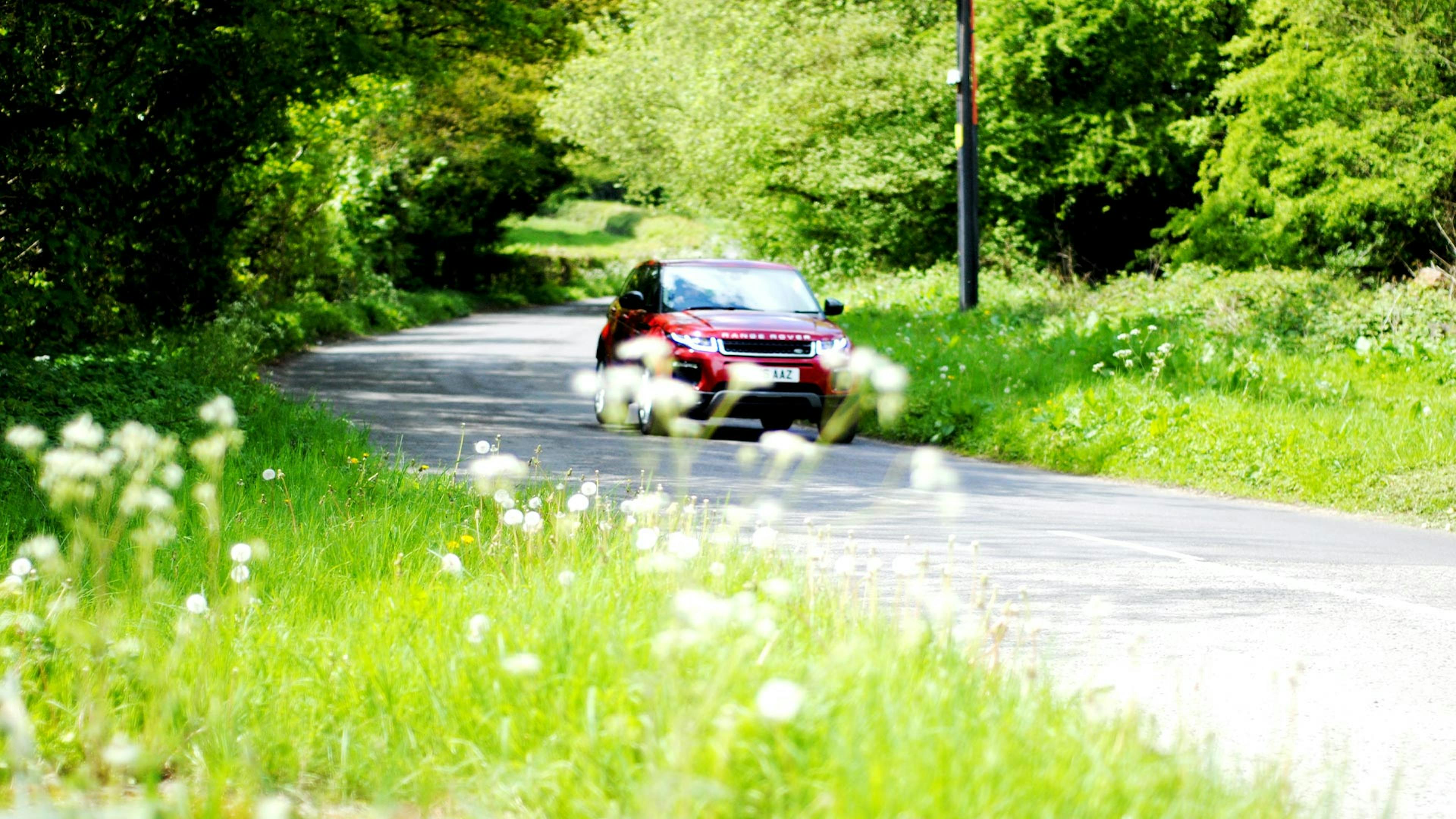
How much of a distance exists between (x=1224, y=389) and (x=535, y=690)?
11.8 m

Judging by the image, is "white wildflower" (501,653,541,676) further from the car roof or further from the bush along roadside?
the car roof

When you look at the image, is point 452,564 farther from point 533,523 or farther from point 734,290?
point 734,290

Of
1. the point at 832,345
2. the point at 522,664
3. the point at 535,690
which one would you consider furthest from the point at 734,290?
the point at 522,664

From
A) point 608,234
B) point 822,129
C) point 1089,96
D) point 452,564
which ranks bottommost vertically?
point 452,564

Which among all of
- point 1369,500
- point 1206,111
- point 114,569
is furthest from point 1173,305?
point 114,569

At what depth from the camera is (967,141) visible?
20703 millimetres

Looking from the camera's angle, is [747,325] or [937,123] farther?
[937,123]

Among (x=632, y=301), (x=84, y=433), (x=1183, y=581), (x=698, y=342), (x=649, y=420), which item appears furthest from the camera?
(x=632, y=301)

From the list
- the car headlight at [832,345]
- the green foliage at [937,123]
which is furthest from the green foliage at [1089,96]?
the car headlight at [832,345]

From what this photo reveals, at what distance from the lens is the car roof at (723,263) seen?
55.4 feet

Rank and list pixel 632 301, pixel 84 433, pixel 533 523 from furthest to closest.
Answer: pixel 632 301 < pixel 533 523 < pixel 84 433

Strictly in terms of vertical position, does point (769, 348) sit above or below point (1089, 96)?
below

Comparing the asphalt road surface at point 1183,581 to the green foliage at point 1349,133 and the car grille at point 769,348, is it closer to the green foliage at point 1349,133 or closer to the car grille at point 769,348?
the car grille at point 769,348

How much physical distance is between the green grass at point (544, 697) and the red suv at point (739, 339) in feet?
27.0
